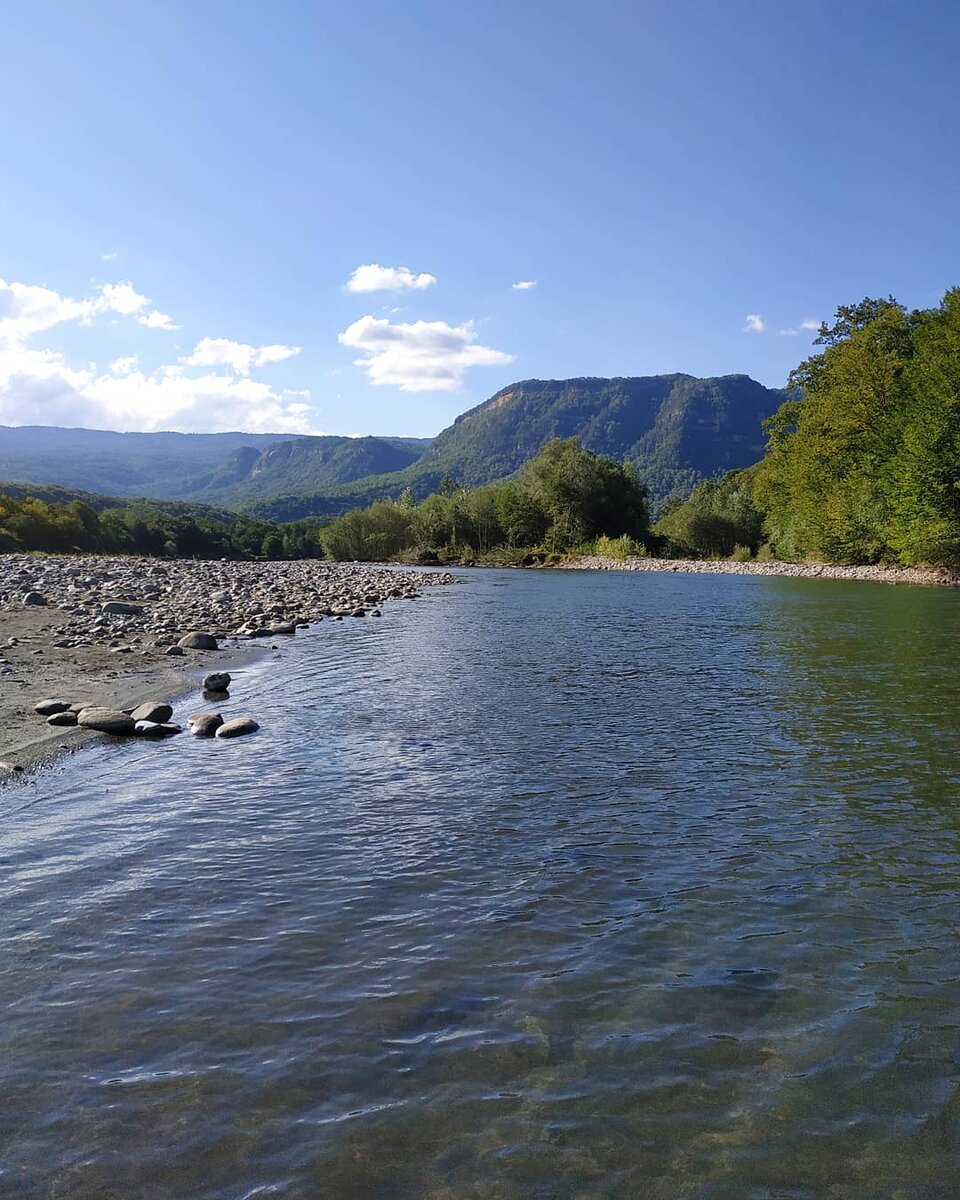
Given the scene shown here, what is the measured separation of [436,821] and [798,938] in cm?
420

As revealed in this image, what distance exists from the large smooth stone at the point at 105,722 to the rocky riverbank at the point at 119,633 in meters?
0.19

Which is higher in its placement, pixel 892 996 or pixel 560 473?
pixel 560 473

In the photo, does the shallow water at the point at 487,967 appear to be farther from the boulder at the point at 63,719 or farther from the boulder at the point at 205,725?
the boulder at the point at 63,719

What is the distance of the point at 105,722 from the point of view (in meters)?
13.6

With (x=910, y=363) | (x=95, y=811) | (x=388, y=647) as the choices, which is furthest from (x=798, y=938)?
(x=910, y=363)

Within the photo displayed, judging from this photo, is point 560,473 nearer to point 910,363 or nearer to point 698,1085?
point 910,363

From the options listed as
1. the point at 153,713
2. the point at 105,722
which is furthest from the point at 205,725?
the point at 105,722

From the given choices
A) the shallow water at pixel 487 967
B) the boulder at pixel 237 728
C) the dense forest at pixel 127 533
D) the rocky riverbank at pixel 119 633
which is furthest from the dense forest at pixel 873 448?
the dense forest at pixel 127 533

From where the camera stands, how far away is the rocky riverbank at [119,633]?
1495cm

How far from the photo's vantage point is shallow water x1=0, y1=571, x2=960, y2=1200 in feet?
13.9

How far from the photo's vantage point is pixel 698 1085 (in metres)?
4.77

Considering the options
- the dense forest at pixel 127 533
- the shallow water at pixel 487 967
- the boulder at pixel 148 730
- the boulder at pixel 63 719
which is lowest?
the shallow water at pixel 487 967

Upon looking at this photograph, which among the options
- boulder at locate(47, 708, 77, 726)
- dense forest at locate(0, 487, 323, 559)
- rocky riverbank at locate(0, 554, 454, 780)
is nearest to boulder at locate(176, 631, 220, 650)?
rocky riverbank at locate(0, 554, 454, 780)

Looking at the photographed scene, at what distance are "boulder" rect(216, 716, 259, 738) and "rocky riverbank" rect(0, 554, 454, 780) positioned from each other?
2.12 meters
